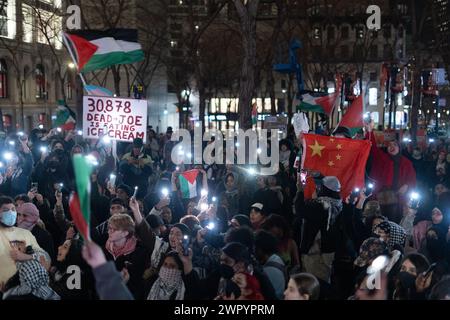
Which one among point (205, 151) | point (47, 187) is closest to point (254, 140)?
point (205, 151)

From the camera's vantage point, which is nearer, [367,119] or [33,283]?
[33,283]

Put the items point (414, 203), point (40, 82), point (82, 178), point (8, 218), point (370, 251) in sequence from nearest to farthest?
1. point (82, 178)
2. point (370, 251)
3. point (8, 218)
4. point (414, 203)
5. point (40, 82)

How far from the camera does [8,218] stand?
Result: 6.89 m

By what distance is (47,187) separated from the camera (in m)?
11.4

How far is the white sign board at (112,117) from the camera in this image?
10289 mm

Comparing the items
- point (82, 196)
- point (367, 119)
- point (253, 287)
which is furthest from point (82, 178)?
point (367, 119)

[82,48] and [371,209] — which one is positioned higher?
[82,48]

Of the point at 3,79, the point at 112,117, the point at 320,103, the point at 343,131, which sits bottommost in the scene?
the point at 343,131

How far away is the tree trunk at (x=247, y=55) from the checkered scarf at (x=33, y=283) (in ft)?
30.7

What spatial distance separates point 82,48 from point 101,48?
12.6 inches

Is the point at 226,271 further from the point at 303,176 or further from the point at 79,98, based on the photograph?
the point at 79,98

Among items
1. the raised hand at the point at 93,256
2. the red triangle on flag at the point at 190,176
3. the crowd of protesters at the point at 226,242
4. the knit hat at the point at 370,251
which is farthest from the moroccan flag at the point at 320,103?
the raised hand at the point at 93,256

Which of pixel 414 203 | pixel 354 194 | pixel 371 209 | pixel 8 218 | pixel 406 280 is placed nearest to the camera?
pixel 406 280

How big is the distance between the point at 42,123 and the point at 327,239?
50364 mm
